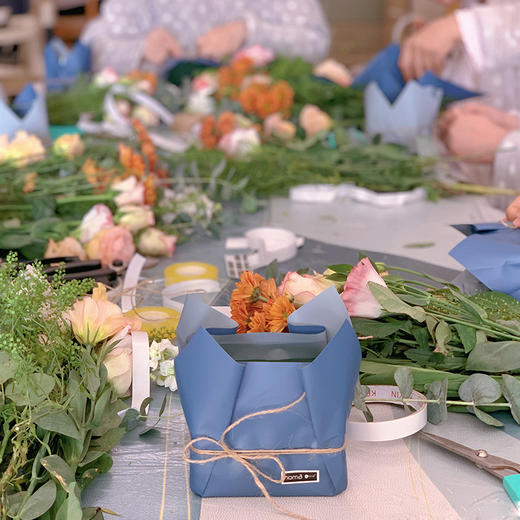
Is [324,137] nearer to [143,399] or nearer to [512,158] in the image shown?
[512,158]

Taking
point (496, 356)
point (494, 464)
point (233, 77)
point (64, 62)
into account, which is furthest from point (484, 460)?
point (64, 62)

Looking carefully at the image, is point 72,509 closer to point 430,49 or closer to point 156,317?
point 156,317

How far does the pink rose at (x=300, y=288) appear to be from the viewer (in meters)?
0.77

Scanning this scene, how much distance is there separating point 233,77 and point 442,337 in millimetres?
1566

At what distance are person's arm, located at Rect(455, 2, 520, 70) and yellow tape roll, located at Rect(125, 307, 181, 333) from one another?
142 centimetres

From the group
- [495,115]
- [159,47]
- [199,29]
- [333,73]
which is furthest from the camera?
[199,29]

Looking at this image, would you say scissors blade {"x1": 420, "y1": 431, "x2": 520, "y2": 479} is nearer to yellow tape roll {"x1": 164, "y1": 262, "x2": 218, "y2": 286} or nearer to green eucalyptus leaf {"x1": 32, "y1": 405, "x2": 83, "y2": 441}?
green eucalyptus leaf {"x1": 32, "y1": 405, "x2": 83, "y2": 441}

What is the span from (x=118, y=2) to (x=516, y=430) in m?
2.36

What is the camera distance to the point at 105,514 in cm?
66

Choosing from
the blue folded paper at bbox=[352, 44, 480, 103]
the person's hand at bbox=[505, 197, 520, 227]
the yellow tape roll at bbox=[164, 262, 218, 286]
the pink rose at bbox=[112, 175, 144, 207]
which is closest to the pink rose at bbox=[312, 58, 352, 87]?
the blue folded paper at bbox=[352, 44, 480, 103]

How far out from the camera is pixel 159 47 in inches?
102

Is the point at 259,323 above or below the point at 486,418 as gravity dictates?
Answer: above

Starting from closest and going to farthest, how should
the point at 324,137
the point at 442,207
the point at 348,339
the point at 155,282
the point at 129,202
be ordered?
the point at 348,339
the point at 155,282
the point at 129,202
the point at 442,207
the point at 324,137

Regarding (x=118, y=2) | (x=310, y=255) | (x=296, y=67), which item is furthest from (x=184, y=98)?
(x=310, y=255)
